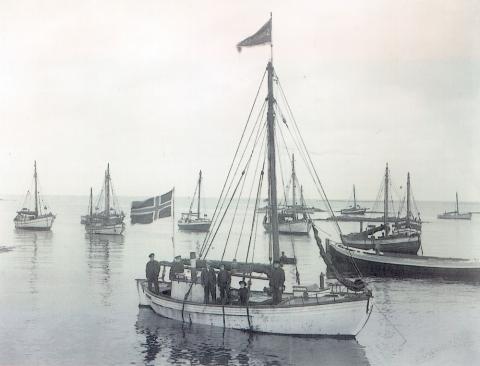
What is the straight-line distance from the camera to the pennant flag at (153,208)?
27.4m

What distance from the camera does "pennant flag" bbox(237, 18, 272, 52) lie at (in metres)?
22.9

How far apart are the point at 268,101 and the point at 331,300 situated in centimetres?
930

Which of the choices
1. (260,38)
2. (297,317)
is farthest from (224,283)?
(260,38)

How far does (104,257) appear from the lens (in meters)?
51.1

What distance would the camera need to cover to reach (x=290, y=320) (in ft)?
68.6

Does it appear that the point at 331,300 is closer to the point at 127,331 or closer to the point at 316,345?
the point at 316,345

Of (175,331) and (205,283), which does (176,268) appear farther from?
(175,331)

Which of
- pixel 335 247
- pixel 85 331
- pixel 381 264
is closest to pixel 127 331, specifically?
pixel 85 331

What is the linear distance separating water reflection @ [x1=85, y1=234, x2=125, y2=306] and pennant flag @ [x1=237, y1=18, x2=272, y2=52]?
15518mm

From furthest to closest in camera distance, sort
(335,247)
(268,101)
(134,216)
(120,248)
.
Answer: (120,248)
(335,247)
(134,216)
(268,101)

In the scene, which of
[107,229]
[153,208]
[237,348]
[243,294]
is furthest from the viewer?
[107,229]

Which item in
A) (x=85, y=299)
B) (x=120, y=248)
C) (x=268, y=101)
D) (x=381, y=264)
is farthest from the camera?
(x=120, y=248)

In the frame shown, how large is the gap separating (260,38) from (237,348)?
1291cm

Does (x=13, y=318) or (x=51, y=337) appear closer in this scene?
(x=51, y=337)
